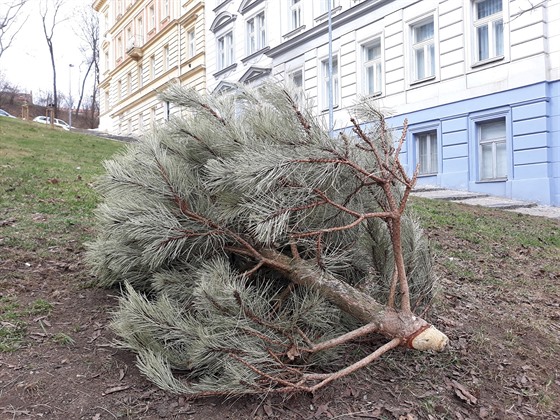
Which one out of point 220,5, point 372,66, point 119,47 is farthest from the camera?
point 119,47

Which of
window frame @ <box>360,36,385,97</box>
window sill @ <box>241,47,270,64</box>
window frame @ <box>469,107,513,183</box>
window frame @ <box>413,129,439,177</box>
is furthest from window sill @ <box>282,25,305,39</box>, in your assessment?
window frame @ <box>469,107,513,183</box>

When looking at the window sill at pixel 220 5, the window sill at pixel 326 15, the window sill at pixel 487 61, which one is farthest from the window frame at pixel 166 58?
the window sill at pixel 487 61

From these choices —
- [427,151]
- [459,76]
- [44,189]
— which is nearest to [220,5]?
[427,151]

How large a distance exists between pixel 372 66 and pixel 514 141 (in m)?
5.52

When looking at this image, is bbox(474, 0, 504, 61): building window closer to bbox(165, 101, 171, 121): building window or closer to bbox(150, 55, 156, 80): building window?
bbox(165, 101, 171, 121): building window

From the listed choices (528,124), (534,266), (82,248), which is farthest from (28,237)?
(528,124)

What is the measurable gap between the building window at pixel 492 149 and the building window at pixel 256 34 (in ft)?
34.5

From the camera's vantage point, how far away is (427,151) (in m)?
14.1

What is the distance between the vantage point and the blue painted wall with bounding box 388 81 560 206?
1091 centimetres

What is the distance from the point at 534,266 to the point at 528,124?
7.46 meters

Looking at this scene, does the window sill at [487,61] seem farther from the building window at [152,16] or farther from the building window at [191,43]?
the building window at [152,16]

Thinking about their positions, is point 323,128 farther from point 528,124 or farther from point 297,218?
point 528,124

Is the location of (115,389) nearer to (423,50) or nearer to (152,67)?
(423,50)

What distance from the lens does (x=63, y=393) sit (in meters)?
2.24
